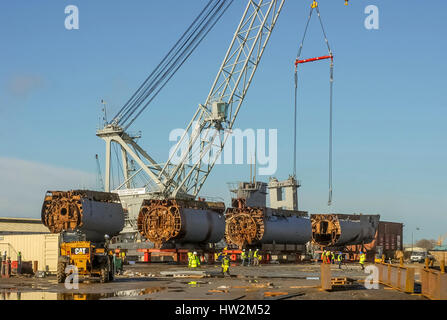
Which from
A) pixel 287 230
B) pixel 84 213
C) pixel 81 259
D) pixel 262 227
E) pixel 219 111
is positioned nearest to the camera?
pixel 81 259

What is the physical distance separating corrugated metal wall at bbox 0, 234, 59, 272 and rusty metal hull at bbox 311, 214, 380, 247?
32949 millimetres

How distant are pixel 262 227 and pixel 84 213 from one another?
1743cm

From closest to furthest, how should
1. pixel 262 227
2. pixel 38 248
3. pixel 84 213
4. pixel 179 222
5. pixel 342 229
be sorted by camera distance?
1. pixel 38 248
2. pixel 84 213
3. pixel 179 222
4. pixel 262 227
5. pixel 342 229

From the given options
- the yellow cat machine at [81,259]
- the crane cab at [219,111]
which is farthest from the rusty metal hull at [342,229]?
the yellow cat machine at [81,259]

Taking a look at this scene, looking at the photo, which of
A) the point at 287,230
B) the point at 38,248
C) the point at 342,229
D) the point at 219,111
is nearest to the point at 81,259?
the point at 38,248

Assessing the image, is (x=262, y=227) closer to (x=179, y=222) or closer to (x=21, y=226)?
(x=179, y=222)

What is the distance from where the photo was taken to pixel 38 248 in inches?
1487

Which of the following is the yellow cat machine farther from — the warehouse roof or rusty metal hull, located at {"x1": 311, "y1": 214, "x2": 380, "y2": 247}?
the warehouse roof

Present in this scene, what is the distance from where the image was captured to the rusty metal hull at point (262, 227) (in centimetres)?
6116

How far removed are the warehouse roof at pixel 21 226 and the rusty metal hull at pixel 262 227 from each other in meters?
51.5

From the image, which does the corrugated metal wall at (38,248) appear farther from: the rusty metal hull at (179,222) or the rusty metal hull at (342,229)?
the rusty metal hull at (342,229)

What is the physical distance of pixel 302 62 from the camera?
57312mm

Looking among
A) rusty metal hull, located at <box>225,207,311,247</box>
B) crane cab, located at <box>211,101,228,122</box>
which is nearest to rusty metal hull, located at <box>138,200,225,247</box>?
rusty metal hull, located at <box>225,207,311,247</box>

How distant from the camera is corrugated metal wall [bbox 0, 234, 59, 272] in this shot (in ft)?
122
